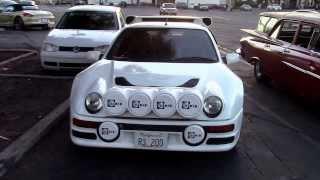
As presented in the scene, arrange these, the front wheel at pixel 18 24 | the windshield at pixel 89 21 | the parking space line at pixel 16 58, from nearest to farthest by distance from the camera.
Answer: the windshield at pixel 89 21 < the parking space line at pixel 16 58 < the front wheel at pixel 18 24

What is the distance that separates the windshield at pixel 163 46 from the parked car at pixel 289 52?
2.01m

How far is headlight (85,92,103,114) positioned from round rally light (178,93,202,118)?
0.81 meters

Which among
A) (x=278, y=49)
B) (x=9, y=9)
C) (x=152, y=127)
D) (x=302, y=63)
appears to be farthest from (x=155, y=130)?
(x=9, y=9)

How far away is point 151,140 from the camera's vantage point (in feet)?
16.9

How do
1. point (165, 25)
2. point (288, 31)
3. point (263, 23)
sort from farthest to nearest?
point (263, 23) < point (288, 31) < point (165, 25)

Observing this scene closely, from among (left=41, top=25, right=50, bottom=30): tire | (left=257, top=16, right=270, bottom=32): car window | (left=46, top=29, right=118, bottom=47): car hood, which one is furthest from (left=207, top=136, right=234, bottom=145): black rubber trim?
(left=41, top=25, right=50, bottom=30): tire

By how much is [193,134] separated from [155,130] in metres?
0.38

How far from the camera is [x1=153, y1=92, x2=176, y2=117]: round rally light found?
508 cm

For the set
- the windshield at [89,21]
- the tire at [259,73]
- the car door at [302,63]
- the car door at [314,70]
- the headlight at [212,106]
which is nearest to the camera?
the headlight at [212,106]

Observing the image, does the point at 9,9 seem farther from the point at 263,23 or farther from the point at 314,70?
the point at 314,70

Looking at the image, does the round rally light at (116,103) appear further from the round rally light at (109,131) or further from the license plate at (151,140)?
the license plate at (151,140)

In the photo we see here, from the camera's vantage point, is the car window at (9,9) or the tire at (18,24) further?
the car window at (9,9)

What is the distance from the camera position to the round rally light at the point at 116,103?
201 inches

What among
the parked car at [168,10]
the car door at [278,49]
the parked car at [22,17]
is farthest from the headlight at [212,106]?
the parked car at [168,10]
